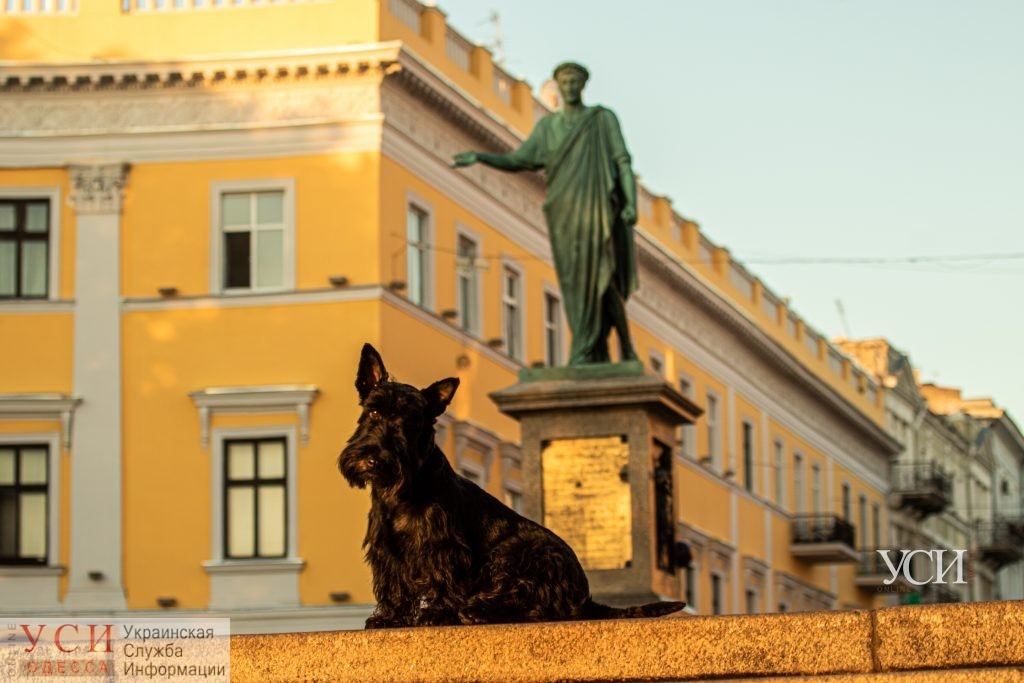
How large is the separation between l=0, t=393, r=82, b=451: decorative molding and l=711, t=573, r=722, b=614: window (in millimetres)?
19043

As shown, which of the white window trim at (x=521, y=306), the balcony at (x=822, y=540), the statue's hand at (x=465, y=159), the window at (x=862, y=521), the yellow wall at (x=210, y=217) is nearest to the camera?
the statue's hand at (x=465, y=159)

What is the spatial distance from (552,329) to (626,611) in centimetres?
3512

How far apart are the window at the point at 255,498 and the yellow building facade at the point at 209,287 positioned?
32 millimetres

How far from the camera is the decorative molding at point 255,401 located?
35.5 meters

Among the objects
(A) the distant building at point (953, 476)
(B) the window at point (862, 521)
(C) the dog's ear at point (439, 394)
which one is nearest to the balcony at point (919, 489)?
(A) the distant building at point (953, 476)

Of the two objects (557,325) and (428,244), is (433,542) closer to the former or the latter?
(428,244)

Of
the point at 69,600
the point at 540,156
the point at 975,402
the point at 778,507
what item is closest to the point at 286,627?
the point at 69,600

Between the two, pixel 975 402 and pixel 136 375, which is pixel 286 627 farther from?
pixel 975 402

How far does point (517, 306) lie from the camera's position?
1634 inches

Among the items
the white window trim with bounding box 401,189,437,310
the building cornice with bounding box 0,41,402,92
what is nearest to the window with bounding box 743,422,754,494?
the white window trim with bounding box 401,189,437,310

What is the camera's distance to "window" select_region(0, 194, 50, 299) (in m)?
36.3

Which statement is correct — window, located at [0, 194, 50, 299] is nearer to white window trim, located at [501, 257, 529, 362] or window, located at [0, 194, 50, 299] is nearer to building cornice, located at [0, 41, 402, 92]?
building cornice, located at [0, 41, 402, 92]

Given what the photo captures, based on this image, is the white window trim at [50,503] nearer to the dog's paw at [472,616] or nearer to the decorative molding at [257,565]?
the decorative molding at [257,565]

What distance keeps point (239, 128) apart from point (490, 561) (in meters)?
28.5
